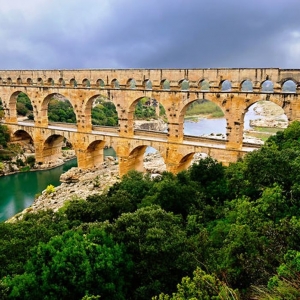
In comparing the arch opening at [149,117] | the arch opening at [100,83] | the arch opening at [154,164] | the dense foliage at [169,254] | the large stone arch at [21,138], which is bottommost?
the arch opening at [154,164]

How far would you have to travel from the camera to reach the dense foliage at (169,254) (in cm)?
704

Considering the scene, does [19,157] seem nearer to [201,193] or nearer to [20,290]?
[201,193]

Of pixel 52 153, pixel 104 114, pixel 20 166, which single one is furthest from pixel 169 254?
pixel 104 114

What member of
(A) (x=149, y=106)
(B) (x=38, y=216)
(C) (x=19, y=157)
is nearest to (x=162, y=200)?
(B) (x=38, y=216)

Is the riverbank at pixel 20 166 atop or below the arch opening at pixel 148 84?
below

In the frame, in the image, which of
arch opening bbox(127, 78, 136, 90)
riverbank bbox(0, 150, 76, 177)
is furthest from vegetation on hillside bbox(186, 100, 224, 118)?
arch opening bbox(127, 78, 136, 90)

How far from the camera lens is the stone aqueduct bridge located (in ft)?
66.6

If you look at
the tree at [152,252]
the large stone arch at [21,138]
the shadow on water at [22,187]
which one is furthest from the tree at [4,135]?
the tree at [152,252]

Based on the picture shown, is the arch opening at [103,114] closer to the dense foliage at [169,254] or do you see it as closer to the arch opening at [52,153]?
the arch opening at [52,153]

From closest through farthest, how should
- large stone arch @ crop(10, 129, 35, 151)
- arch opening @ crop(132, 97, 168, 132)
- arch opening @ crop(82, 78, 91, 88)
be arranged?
1. arch opening @ crop(82, 78, 91, 88)
2. large stone arch @ crop(10, 129, 35, 151)
3. arch opening @ crop(132, 97, 168, 132)

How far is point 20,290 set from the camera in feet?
24.9

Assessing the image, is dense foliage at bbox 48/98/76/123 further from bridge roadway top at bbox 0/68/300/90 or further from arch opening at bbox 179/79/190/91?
arch opening at bbox 179/79/190/91

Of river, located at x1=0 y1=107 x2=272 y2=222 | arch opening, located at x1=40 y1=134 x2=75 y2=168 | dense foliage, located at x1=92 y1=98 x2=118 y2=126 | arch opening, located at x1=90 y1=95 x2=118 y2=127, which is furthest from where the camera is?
dense foliage, located at x1=92 y1=98 x2=118 y2=126

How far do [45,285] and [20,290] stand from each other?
0.55 metres
